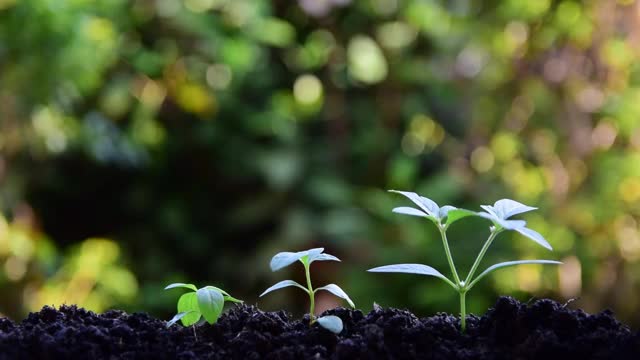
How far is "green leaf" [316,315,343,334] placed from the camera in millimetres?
605

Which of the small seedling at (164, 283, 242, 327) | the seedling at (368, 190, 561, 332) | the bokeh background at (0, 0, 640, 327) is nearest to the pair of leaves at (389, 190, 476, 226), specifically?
the seedling at (368, 190, 561, 332)

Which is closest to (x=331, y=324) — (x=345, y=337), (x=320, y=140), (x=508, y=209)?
(x=345, y=337)

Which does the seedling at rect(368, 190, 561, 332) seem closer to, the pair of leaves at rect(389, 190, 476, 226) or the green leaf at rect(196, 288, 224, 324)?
the pair of leaves at rect(389, 190, 476, 226)

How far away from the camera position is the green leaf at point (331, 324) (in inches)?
23.8

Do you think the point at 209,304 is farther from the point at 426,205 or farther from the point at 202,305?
the point at 426,205

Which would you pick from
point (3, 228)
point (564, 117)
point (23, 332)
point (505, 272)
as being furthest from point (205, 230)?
point (23, 332)

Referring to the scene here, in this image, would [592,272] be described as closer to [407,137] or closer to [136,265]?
[407,137]

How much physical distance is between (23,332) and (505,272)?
178 cm

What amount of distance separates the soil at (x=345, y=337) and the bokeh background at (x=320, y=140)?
60.2 inches

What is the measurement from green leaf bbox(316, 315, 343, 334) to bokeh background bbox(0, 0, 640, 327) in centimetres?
160

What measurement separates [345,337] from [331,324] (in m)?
0.03

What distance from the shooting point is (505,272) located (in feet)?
7.43

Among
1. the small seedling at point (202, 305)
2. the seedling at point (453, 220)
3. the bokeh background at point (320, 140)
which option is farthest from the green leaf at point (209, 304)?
the bokeh background at point (320, 140)

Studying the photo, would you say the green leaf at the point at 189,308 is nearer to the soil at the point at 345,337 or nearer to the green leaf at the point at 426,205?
the soil at the point at 345,337
